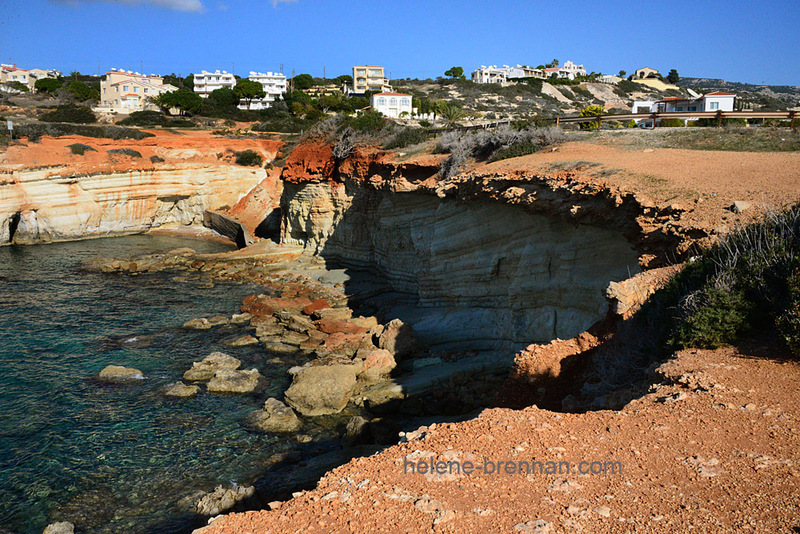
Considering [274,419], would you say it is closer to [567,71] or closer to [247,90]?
[247,90]

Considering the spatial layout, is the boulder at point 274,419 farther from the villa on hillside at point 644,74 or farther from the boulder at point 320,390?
the villa on hillside at point 644,74

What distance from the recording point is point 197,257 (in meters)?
32.9

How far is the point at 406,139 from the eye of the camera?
86.7 ft

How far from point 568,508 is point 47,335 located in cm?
1997

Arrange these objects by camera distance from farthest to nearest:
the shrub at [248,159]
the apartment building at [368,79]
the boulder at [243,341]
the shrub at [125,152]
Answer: the apartment building at [368,79], the shrub at [248,159], the shrub at [125,152], the boulder at [243,341]

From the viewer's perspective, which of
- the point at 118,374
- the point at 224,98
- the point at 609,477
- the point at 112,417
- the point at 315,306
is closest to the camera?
the point at 609,477

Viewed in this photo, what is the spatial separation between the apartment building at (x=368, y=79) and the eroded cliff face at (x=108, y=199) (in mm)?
63159

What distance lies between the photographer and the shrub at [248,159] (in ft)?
154

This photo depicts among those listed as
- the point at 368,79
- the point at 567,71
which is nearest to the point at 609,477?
the point at 368,79

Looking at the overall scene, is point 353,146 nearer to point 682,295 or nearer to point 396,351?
point 396,351

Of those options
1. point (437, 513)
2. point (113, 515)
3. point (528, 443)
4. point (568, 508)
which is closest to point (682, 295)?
point (528, 443)

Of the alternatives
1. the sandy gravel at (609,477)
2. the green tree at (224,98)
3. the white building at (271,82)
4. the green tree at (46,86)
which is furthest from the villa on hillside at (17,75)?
the sandy gravel at (609,477)

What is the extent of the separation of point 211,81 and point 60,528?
102 m

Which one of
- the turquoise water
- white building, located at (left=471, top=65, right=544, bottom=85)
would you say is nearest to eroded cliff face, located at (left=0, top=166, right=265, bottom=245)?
the turquoise water
